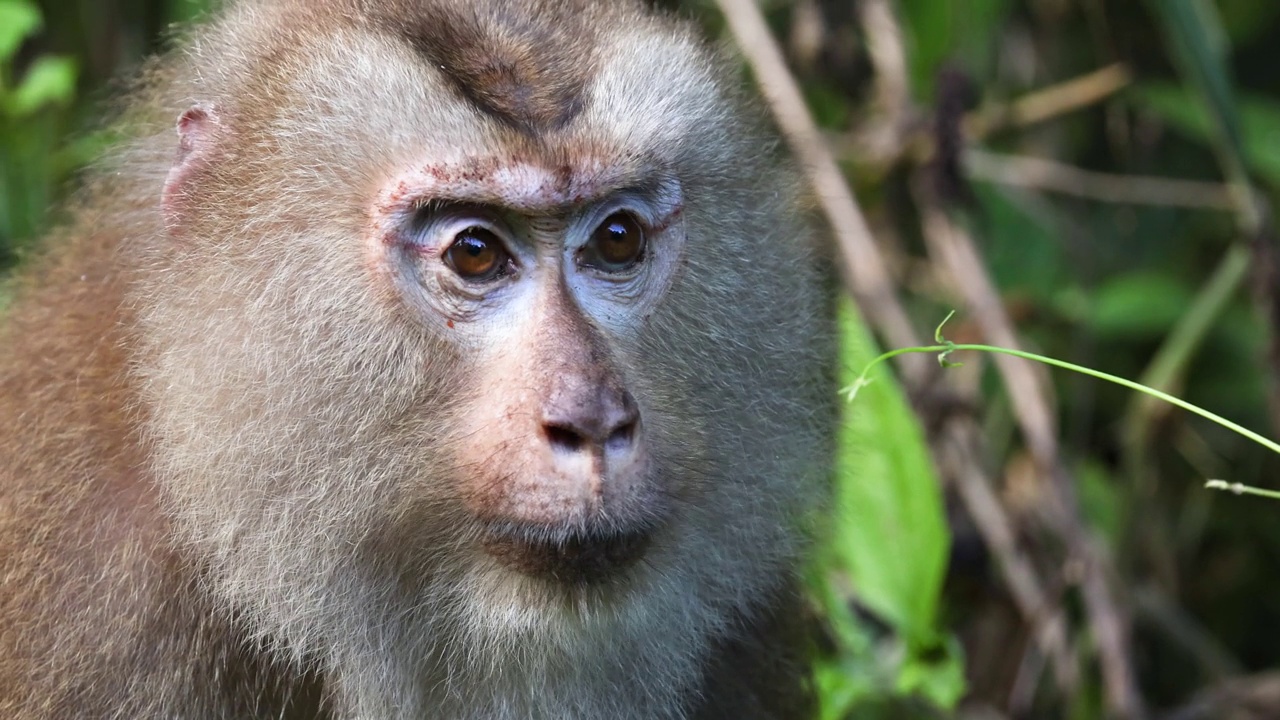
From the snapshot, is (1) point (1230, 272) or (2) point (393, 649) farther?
(1) point (1230, 272)

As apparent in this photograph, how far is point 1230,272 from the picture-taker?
156 inches

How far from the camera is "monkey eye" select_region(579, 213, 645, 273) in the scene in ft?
7.48

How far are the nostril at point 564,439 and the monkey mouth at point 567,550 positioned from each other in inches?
4.7

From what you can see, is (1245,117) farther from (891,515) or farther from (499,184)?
(499,184)

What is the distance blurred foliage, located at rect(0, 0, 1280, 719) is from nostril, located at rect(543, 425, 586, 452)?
1.07 metres

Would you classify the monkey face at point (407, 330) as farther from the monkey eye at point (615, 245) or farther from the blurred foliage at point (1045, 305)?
the blurred foliage at point (1045, 305)

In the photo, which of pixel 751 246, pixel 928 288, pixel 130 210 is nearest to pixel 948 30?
pixel 928 288

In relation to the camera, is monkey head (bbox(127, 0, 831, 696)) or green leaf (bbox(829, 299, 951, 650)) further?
green leaf (bbox(829, 299, 951, 650))

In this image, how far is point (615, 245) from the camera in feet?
7.54

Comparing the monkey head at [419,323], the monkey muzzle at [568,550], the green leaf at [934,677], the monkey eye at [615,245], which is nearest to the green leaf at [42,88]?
the monkey head at [419,323]

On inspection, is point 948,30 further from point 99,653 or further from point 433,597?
point 99,653

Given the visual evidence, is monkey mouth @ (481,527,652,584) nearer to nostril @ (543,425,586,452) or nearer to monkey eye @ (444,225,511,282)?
nostril @ (543,425,586,452)

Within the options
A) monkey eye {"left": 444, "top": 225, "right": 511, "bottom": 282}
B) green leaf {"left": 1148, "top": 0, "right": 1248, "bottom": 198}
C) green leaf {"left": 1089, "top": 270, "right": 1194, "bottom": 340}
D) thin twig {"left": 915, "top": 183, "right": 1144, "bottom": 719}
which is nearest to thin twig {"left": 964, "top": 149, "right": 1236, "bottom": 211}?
green leaf {"left": 1089, "top": 270, "right": 1194, "bottom": 340}

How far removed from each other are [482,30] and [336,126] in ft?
0.91
